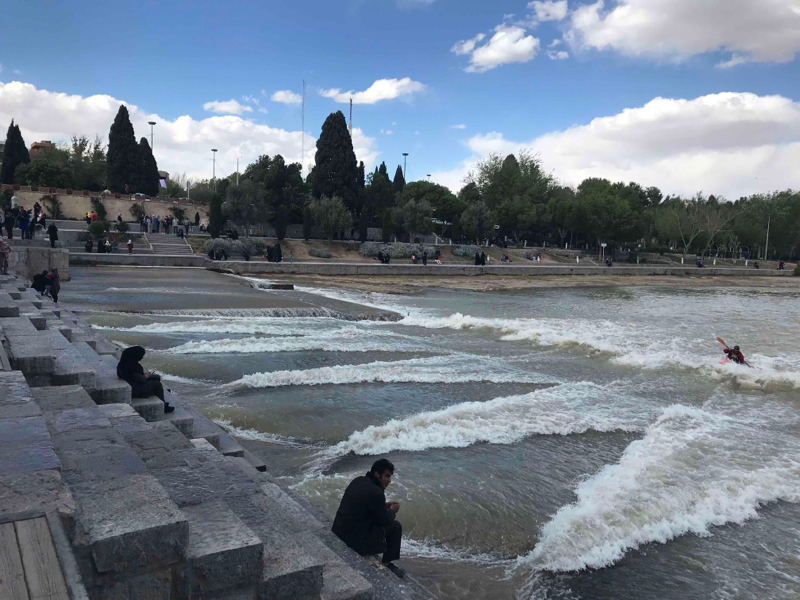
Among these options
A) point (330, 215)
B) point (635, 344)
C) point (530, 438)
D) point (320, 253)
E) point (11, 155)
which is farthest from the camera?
point (11, 155)

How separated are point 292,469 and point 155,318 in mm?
9977

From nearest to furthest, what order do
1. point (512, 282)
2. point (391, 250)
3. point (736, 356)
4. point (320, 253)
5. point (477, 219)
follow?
point (736, 356)
point (512, 282)
point (320, 253)
point (391, 250)
point (477, 219)

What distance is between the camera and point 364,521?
13.2 feet

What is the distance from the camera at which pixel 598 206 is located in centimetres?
5662

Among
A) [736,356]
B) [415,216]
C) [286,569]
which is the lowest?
[736,356]

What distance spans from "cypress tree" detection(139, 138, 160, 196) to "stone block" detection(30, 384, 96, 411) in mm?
54646

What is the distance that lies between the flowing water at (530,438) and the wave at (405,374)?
51mm

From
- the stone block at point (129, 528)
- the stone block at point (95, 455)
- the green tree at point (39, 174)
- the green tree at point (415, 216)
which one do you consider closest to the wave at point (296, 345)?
the stone block at point (95, 455)

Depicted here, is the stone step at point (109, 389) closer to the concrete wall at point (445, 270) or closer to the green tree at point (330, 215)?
the concrete wall at point (445, 270)

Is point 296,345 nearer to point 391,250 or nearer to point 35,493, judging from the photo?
point 35,493

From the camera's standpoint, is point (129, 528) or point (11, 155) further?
point (11, 155)

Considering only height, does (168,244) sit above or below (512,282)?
above

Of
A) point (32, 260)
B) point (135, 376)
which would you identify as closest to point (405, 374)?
point (135, 376)

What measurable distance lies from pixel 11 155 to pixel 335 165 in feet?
95.5
